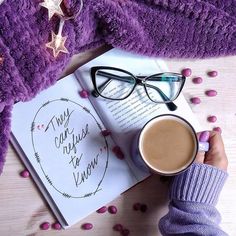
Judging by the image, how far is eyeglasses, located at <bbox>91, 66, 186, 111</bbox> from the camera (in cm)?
84

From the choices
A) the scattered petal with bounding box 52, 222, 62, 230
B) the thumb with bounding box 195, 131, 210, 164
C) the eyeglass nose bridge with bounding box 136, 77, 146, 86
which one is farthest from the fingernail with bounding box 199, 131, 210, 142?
the scattered petal with bounding box 52, 222, 62, 230

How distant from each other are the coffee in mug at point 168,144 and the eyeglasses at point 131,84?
0.06 meters

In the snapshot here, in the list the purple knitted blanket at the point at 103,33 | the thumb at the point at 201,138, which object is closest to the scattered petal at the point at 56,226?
the purple knitted blanket at the point at 103,33

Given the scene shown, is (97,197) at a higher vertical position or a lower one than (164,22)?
lower

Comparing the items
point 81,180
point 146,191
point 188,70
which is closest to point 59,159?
point 81,180

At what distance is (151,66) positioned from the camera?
86 cm

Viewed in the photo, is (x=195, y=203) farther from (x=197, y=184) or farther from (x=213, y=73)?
(x=213, y=73)

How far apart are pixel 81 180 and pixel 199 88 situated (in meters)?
0.24

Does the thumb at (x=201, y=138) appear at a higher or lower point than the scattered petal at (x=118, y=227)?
higher

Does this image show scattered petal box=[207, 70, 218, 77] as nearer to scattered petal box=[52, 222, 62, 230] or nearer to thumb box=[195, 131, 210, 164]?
thumb box=[195, 131, 210, 164]

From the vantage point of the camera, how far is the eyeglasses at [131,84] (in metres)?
0.84

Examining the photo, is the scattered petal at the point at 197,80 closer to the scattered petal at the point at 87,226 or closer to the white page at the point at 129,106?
the white page at the point at 129,106

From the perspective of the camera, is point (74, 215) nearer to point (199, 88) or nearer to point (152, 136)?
point (152, 136)

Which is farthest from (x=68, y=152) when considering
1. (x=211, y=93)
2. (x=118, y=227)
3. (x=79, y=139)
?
(x=211, y=93)
